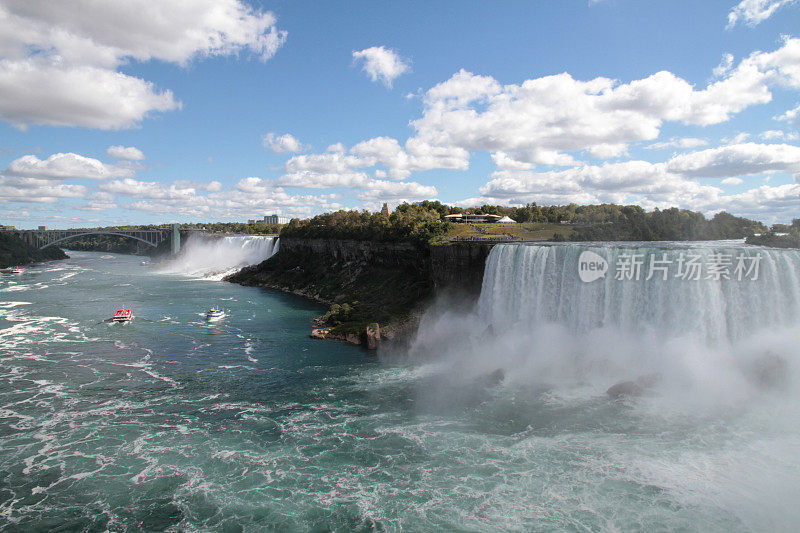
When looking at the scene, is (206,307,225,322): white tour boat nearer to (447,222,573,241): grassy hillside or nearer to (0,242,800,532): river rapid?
(0,242,800,532): river rapid

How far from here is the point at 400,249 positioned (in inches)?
2063

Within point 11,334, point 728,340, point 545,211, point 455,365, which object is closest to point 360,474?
point 455,365

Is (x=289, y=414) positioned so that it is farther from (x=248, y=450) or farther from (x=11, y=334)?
(x=11, y=334)

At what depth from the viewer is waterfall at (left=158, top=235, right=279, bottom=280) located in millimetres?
86750

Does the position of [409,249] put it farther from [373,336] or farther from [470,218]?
[470,218]

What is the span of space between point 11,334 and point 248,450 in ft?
101

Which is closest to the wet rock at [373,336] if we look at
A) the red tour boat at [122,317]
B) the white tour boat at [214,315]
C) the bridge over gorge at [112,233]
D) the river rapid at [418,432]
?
the river rapid at [418,432]

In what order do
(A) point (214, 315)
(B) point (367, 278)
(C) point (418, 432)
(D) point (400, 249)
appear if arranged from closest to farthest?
1. (C) point (418, 432)
2. (A) point (214, 315)
3. (D) point (400, 249)
4. (B) point (367, 278)

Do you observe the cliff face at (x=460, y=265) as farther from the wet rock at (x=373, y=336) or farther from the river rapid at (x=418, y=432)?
the wet rock at (x=373, y=336)

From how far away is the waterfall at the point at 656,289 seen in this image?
2206cm


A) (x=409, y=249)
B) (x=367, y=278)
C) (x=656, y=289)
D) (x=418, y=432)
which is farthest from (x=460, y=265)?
(x=418, y=432)

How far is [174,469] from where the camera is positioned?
55.4 ft

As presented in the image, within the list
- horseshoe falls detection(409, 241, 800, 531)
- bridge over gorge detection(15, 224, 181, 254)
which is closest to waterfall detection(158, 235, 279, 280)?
bridge over gorge detection(15, 224, 181, 254)

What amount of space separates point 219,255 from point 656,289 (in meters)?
91.1
